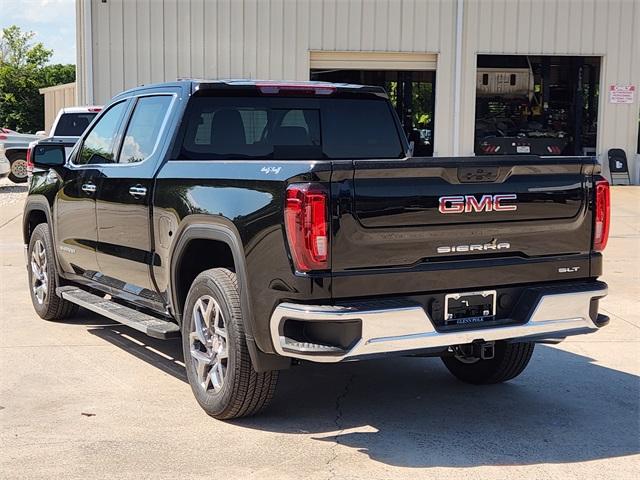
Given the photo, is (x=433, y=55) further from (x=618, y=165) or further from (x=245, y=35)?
(x=618, y=165)

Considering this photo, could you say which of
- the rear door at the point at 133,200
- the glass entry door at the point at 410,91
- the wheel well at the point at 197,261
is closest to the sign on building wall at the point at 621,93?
the glass entry door at the point at 410,91

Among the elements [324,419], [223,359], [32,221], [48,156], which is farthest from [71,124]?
[324,419]

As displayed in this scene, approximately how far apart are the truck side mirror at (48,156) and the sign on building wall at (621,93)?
52.4ft

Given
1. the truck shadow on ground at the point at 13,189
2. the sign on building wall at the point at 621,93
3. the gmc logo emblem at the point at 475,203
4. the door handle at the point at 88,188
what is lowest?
the truck shadow on ground at the point at 13,189

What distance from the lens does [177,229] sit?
17.3 ft

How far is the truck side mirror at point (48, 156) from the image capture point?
22.9 ft

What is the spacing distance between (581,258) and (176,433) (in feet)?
7.80

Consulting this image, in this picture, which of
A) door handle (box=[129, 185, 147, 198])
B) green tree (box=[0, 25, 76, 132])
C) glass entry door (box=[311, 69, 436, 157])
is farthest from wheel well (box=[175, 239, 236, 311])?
green tree (box=[0, 25, 76, 132])

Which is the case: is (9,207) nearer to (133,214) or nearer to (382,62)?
(382,62)

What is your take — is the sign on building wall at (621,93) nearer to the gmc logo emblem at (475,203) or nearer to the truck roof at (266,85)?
the truck roof at (266,85)

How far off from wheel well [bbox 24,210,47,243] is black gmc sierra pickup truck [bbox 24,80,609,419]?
74.2 inches

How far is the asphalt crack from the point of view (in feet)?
14.2

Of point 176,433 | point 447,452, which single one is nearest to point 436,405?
point 447,452

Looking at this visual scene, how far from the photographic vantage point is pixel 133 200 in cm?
585
